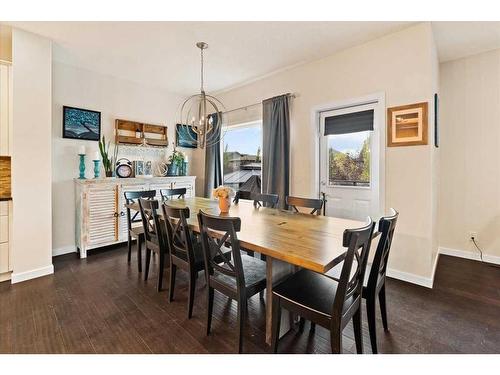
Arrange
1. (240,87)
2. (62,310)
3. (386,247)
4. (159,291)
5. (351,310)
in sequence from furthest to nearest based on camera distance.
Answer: (240,87), (159,291), (62,310), (386,247), (351,310)

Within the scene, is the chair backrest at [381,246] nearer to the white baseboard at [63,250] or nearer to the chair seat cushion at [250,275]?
the chair seat cushion at [250,275]

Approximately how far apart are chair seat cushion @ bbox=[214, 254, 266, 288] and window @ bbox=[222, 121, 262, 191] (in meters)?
2.61

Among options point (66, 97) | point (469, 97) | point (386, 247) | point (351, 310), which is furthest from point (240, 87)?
point (351, 310)

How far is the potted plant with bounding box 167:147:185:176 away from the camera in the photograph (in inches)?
189

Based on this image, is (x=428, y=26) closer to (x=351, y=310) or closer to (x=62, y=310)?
(x=351, y=310)

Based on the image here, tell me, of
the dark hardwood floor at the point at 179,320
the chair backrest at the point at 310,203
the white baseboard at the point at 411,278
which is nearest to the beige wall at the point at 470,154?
the dark hardwood floor at the point at 179,320

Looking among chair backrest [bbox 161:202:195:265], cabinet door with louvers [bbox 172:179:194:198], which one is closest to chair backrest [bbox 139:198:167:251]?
chair backrest [bbox 161:202:195:265]

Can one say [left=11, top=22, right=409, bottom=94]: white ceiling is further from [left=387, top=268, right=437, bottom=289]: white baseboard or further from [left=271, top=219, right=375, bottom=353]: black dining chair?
[left=387, top=268, right=437, bottom=289]: white baseboard

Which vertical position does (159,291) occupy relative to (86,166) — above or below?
below

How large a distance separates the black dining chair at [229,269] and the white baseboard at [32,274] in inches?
94.1

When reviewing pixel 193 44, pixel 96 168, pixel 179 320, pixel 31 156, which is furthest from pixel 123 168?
pixel 179 320

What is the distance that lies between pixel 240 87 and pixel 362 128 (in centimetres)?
242

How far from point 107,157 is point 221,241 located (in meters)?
3.31
